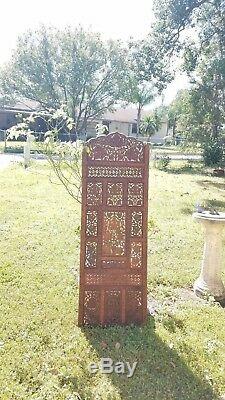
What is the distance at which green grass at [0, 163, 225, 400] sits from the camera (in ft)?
8.15

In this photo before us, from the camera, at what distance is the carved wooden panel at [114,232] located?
9.93ft

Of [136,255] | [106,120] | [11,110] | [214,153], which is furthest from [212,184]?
[106,120]

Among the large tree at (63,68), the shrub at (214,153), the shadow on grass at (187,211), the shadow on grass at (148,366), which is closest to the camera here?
the shadow on grass at (148,366)

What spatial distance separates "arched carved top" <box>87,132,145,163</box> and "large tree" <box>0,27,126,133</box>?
72.4 feet

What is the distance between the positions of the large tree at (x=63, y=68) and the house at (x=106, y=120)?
191cm

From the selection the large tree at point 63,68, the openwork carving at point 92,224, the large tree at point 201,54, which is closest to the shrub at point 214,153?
the large tree at point 201,54

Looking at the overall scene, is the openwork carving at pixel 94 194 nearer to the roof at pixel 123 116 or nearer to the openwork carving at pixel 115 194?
the openwork carving at pixel 115 194

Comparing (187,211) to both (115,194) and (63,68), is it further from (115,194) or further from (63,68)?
(63,68)

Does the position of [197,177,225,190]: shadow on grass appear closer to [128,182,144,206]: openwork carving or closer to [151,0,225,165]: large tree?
[151,0,225,165]: large tree

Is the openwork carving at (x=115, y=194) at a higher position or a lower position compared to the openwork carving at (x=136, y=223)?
higher

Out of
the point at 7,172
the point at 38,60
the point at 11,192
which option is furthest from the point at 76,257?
the point at 38,60

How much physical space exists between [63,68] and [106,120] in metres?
13.0

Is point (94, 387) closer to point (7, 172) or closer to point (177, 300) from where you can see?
point (177, 300)

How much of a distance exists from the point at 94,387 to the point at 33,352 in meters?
0.58
